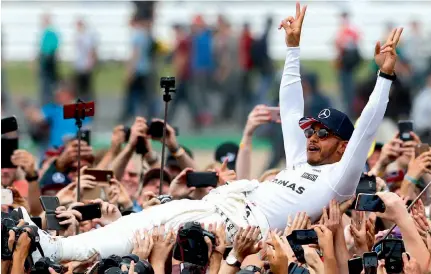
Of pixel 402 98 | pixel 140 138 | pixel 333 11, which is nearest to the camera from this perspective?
pixel 140 138

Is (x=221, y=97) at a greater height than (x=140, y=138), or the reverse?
(x=140, y=138)

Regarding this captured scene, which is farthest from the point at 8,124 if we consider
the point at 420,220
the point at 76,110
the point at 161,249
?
the point at 420,220

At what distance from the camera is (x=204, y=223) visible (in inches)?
447

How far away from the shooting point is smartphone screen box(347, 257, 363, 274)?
10.1m

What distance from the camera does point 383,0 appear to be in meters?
34.1

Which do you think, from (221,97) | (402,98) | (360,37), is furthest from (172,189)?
(360,37)

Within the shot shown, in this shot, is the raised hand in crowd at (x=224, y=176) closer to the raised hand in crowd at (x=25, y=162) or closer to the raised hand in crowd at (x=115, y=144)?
the raised hand in crowd at (x=115, y=144)

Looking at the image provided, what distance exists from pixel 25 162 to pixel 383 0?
68.7 feet

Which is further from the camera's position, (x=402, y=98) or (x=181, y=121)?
(x=181, y=121)

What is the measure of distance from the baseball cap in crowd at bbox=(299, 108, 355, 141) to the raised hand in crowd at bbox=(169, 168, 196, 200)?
1570 millimetres

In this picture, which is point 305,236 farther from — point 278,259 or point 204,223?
point 204,223

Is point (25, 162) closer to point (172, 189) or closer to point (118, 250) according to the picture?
point (172, 189)

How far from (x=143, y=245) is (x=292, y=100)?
2.05 meters

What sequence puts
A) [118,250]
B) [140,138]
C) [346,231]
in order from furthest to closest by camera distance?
[140,138] < [346,231] < [118,250]
